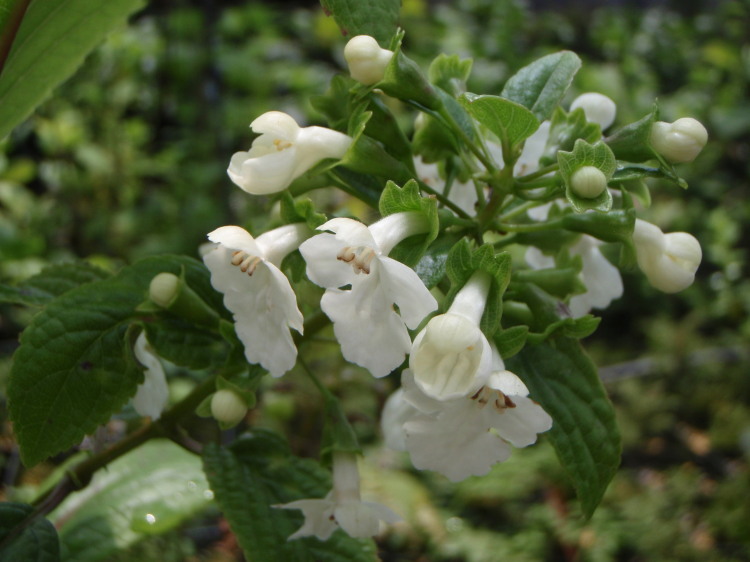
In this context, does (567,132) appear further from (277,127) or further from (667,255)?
(277,127)

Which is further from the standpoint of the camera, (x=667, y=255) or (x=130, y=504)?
(x=130, y=504)

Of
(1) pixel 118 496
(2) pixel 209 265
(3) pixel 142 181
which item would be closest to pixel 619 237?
(2) pixel 209 265

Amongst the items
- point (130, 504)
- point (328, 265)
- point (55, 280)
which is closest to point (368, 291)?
point (328, 265)

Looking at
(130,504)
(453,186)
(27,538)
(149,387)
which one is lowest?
(130,504)

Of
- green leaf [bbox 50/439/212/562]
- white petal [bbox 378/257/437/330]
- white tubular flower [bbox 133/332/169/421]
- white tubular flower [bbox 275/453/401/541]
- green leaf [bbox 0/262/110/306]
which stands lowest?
green leaf [bbox 50/439/212/562]

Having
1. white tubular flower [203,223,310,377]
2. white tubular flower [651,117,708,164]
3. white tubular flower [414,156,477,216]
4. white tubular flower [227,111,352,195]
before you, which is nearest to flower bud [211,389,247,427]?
white tubular flower [203,223,310,377]

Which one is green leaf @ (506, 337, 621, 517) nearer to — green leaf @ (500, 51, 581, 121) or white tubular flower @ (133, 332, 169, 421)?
green leaf @ (500, 51, 581, 121)

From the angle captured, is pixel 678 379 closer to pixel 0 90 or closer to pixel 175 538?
pixel 175 538
